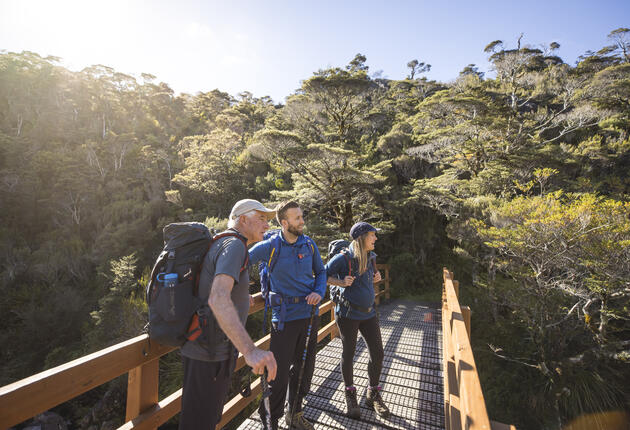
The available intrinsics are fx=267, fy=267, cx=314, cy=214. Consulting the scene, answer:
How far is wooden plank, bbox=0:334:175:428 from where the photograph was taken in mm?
831

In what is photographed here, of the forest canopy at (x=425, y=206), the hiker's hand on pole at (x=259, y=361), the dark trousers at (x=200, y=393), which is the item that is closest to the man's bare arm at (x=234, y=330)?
the hiker's hand on pole at (x=259, y=361)

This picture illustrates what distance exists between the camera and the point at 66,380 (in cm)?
99

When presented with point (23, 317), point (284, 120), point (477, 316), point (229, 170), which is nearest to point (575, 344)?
point (477, 316)

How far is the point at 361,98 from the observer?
12.8 meters

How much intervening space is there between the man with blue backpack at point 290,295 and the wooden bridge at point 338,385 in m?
0.28

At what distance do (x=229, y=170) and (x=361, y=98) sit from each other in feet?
39.4

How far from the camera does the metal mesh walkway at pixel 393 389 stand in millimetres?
2473

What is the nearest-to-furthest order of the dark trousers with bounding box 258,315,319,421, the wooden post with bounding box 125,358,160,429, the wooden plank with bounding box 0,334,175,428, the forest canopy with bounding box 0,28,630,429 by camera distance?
the wooden plank with bounding box 0,334,175,428, the wooden post with bounding box 125,358,160,429, the dark trousers with bounding box 258,315,319,421, the forest canopy with bounding box 0,28,630,429

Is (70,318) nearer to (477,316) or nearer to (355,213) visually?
(355,213)

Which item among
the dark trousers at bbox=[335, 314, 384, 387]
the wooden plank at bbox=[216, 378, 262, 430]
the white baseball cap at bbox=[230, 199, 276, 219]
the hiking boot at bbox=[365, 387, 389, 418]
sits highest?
the white baseball cap at bbox=[230, 199, 276, 219]

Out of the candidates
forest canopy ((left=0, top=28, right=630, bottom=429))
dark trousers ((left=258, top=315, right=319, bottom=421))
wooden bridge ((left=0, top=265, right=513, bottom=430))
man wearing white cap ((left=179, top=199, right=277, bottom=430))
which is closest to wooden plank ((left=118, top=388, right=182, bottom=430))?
wooden bridge ((left=0, top=265, right=513, bottom=430))

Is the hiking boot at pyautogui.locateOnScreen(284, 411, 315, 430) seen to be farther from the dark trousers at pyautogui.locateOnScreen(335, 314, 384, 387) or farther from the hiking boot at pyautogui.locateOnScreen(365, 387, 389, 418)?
the hiking boot at pyautogui.locateOnScreen(365, 387, 389, 418)

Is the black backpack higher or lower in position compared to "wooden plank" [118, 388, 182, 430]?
higher

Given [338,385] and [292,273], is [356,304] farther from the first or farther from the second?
[338,385]
